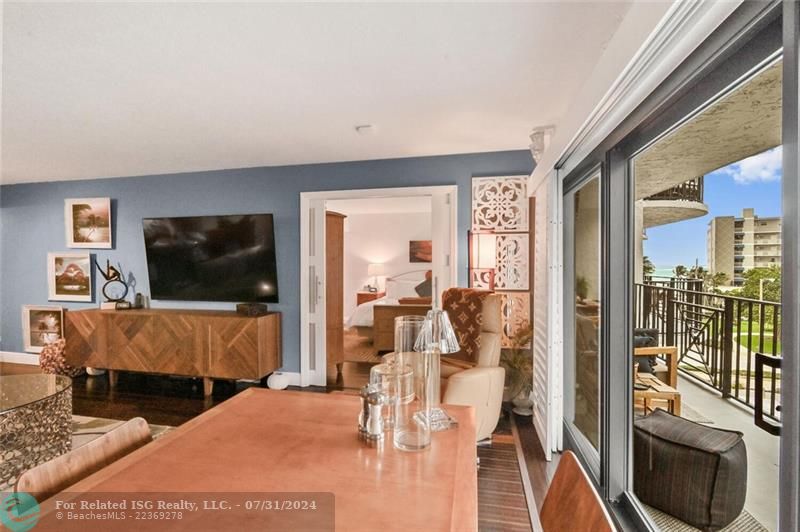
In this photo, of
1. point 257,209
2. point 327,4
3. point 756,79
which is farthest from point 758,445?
point 257,209

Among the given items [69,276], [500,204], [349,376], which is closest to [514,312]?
[500,204]

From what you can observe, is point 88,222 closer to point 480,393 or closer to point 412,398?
point 480,393

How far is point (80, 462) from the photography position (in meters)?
0.99

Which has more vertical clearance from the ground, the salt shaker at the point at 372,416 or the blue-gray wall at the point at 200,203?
the blue-gray wall at the point at 200,203

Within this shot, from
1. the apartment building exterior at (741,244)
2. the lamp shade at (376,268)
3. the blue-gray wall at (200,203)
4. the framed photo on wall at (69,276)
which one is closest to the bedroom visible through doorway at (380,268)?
the lamp shade at (376,268)

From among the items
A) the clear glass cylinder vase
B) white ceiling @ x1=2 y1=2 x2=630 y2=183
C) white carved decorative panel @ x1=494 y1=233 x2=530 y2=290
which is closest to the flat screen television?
white ceiling @ x1=2 y1=2 x2=630 y2=183

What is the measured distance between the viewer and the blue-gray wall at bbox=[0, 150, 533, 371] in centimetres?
393

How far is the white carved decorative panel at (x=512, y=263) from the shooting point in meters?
3.79

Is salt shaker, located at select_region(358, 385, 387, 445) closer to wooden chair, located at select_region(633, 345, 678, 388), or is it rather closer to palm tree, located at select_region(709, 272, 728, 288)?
palm tree, located at select_region(709, 272, 728, 288)

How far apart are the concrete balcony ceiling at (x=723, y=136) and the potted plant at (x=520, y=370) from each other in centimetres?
214

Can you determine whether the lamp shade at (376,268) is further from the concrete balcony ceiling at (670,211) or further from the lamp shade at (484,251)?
the concrete balcony ceiling at (670,211)

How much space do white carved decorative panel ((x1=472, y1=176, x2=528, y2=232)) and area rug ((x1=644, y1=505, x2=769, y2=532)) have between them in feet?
8.46

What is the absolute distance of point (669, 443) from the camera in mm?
1552

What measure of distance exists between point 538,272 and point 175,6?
2.73m
